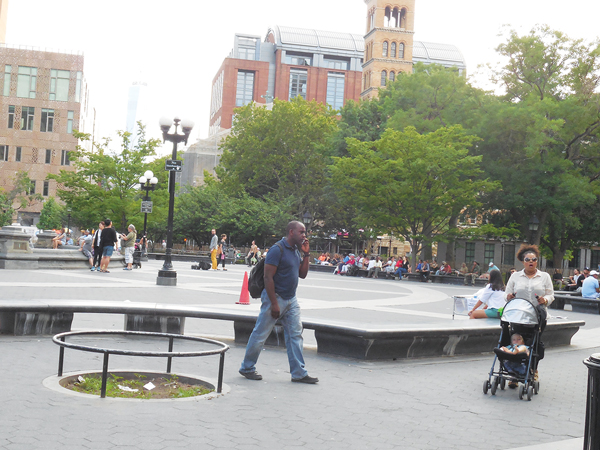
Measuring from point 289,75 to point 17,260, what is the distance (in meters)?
93.5

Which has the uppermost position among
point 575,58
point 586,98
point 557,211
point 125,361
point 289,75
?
point 289,75

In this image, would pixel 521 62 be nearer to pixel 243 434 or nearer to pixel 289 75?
pixel 243 434

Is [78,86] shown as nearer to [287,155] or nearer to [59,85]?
[59,85]

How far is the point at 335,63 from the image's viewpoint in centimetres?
11581

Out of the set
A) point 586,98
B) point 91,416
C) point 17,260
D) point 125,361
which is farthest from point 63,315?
point 586,98

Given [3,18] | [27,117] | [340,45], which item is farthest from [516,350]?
[340,45]

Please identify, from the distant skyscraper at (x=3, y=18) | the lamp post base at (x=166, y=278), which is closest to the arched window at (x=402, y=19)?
the distant skyscraper at (x=3, y=18)

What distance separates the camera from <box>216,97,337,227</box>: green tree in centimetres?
5928

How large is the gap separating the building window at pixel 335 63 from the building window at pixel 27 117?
183 feet

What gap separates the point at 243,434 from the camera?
502cm

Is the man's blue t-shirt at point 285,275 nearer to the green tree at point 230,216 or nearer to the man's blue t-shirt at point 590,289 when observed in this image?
the man's blue t-shirt at point 590,289

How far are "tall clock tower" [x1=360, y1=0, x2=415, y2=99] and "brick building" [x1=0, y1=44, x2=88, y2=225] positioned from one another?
124 ft

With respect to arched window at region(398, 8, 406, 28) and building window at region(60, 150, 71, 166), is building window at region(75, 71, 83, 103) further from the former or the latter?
arched window at region(398, 8, 406, 28)

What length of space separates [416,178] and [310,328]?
1157 inches
